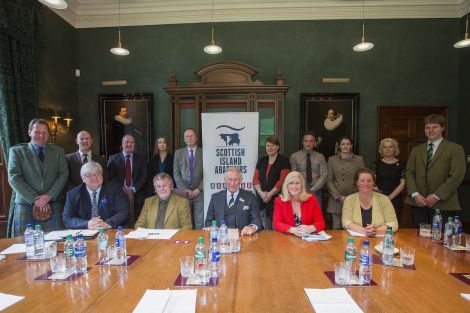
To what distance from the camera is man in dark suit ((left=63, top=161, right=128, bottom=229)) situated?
2.78 meters

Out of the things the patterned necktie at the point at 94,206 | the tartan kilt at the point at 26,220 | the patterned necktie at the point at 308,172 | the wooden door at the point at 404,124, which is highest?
the wooden door at the point at 404,124

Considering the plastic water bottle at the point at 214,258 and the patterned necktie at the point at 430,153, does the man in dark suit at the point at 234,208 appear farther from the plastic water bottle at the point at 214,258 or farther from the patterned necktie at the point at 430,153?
the patterned necktie at the point at 430,153

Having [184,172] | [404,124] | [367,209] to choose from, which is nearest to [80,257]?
[367,209]

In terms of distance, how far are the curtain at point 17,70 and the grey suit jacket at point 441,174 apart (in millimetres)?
4948

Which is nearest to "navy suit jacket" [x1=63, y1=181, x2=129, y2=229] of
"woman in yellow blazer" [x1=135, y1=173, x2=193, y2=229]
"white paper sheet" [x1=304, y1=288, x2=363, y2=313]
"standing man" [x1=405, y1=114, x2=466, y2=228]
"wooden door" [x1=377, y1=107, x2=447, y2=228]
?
"woman in yellow blazer" [x1=135, y1=173, x2=193, y2=229]

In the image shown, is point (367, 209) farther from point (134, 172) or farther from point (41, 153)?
point (41, 153)

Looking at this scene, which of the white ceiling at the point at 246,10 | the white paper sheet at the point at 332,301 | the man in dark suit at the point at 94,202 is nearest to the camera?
the white paper sheet at the point at 332,301

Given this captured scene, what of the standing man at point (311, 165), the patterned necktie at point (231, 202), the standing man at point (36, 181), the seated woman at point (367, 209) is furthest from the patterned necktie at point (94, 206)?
the standing man at point (311, 165)

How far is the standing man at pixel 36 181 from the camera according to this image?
317 centimetres

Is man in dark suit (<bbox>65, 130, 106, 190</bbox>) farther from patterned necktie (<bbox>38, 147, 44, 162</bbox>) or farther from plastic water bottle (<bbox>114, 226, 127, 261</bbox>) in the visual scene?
plastic water bottle (<bbox>114, 226, 127, 261</bbox>)

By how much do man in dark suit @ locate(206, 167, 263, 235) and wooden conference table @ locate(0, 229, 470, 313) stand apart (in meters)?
0.63

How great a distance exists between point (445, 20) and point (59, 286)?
680 cm

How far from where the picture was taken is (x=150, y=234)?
2480 mm

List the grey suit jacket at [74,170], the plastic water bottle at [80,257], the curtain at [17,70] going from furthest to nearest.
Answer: the curtain at [17,70] < the grey suit jacket at [74,170] < the plastic water bottle at [80,257]
